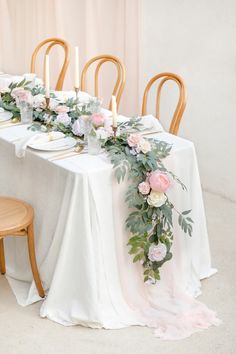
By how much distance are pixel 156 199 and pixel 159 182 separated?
0.08m

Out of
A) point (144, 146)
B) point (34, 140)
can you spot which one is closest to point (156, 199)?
point (144, 146)

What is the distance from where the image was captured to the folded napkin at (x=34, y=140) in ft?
9.50

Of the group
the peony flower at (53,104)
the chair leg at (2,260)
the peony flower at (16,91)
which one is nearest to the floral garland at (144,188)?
the peony flower at (53,104)

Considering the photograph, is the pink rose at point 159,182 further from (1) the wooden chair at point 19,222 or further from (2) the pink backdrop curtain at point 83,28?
(2) the pink backdrop curtain at point 83,28

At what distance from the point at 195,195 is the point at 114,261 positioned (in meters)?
0.52

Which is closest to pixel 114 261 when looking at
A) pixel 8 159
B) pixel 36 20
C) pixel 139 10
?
pixel 8 159

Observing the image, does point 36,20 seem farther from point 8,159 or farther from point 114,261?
point 114,261

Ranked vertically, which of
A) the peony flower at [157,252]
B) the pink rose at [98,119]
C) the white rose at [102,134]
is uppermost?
the pink rose at [98,119]

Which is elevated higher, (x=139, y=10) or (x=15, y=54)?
(x=139, y=10)

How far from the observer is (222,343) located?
259 cm

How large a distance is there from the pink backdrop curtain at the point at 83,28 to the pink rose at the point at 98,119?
1575 mm

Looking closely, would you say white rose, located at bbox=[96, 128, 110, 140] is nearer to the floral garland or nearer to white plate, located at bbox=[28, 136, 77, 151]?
the floral garland

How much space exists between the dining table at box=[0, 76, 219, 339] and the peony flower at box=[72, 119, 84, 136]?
0.62 ft

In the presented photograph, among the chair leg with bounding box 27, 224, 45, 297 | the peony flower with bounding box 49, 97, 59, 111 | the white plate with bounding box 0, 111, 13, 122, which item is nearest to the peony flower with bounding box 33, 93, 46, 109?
the peony flower with bounding box 49, 97, 59, 111
